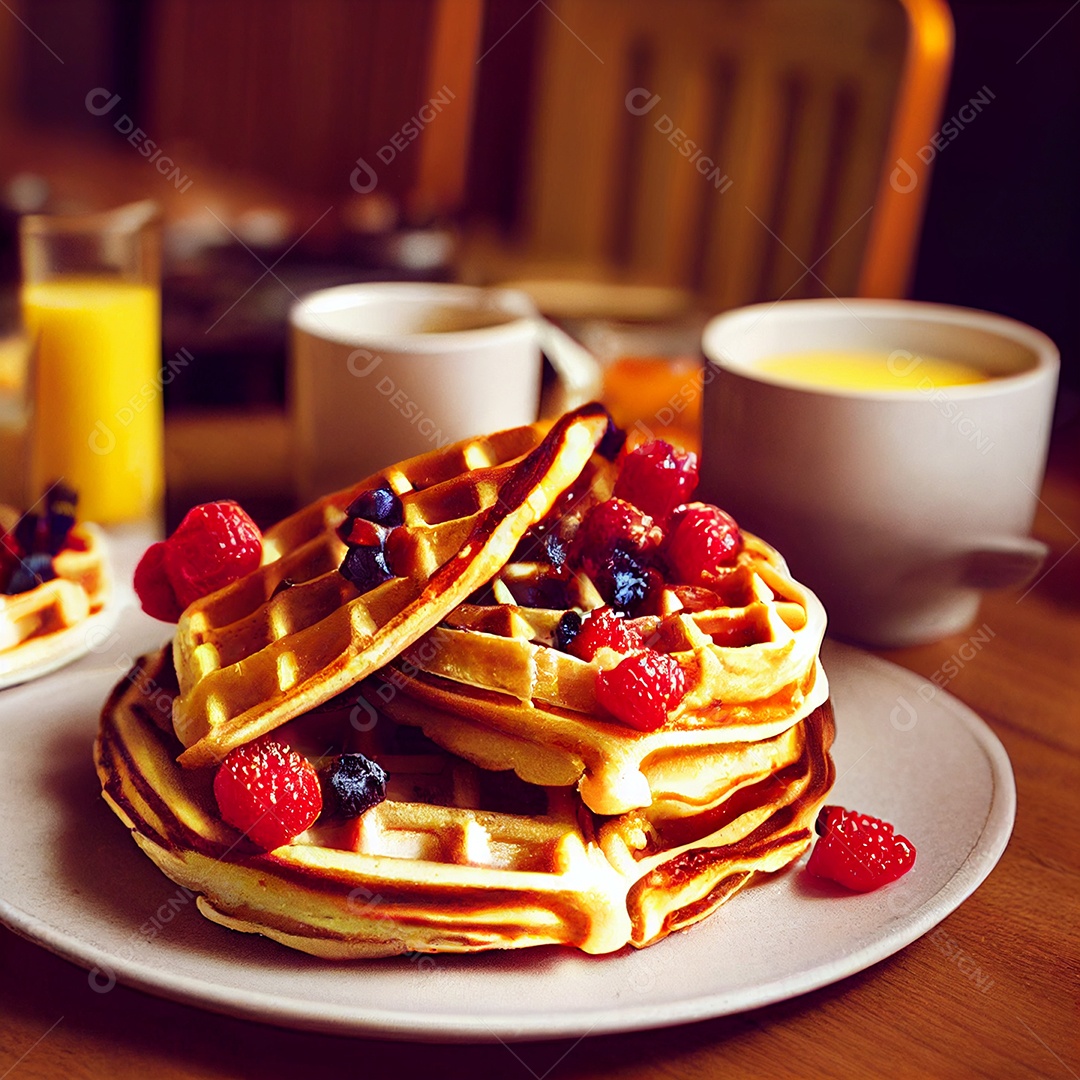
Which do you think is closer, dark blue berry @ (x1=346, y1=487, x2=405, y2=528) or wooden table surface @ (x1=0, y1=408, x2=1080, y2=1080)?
wooden table surface @ (x1=0, y1=408, x2=1080, y2=1080)

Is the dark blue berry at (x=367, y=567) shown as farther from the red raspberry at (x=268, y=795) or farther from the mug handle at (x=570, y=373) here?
the mug handle at (x=570, y=373)

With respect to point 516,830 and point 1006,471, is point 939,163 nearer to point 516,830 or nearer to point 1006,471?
point 1006,471

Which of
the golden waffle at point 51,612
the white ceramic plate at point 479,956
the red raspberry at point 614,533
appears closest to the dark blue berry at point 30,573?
the golden waffle at point 51,612

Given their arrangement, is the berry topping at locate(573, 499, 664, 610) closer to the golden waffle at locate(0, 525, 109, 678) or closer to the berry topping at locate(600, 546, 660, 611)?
the berry topping at locate(600, 546, 660, 611)

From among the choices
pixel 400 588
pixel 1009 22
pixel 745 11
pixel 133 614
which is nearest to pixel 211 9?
pixel 745 11

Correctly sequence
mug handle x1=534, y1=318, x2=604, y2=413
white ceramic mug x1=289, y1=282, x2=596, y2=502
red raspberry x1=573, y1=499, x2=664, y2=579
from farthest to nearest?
1. mug handle x1=534, y1=318, x2=604, y2=413
2. white ceramic mug x1=289, y1=282, x2=596, y2=502
3. red raspberry x1=573, y1=499, x2=664, y2=579

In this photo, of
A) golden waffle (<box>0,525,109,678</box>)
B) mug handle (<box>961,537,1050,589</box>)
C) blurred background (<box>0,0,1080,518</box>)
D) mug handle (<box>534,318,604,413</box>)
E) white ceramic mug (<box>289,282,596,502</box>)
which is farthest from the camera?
blurred background (<box>0,0,1080,518</box>)

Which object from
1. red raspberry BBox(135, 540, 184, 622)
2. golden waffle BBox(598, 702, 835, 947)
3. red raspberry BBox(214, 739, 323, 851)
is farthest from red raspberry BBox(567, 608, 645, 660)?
red raspberry BBox(135, 540, 184, 622)

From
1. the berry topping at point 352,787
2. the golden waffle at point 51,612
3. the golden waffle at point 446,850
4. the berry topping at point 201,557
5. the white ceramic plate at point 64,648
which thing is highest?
the berry topping at point 201,557
